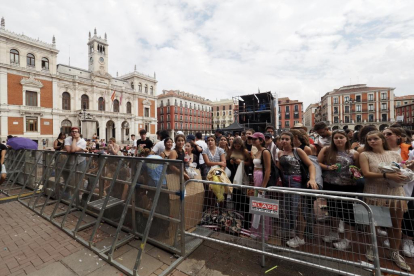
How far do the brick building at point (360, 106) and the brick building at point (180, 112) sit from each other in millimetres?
39918

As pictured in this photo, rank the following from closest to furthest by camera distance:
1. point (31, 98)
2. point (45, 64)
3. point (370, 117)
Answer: point (31, 98), point (45, 64), point (370, 117)

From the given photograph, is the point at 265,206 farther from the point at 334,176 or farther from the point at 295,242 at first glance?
the point at 334,176

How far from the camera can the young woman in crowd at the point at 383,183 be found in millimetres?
2209

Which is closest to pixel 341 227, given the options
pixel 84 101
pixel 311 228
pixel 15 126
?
pixel 311 228

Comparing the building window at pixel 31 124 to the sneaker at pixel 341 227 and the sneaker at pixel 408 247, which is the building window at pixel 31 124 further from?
the sneaker at pixel 408 247

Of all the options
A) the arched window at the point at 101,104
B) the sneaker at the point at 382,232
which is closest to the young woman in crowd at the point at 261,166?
the sneaker at the point at 382,232

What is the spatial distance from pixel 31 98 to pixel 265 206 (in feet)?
121

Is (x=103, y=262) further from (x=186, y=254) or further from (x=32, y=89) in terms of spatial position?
(x=32, y=89)

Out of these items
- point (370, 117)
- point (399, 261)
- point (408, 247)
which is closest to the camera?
point (399, 261)

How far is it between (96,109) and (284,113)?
165 ft

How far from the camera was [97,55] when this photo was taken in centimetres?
3822

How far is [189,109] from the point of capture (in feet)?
201

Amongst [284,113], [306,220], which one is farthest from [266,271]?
[284,113]

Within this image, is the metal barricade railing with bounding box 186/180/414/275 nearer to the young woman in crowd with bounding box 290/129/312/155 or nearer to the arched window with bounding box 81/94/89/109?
the young woman in crowd with bounding box 290/129/312/155
